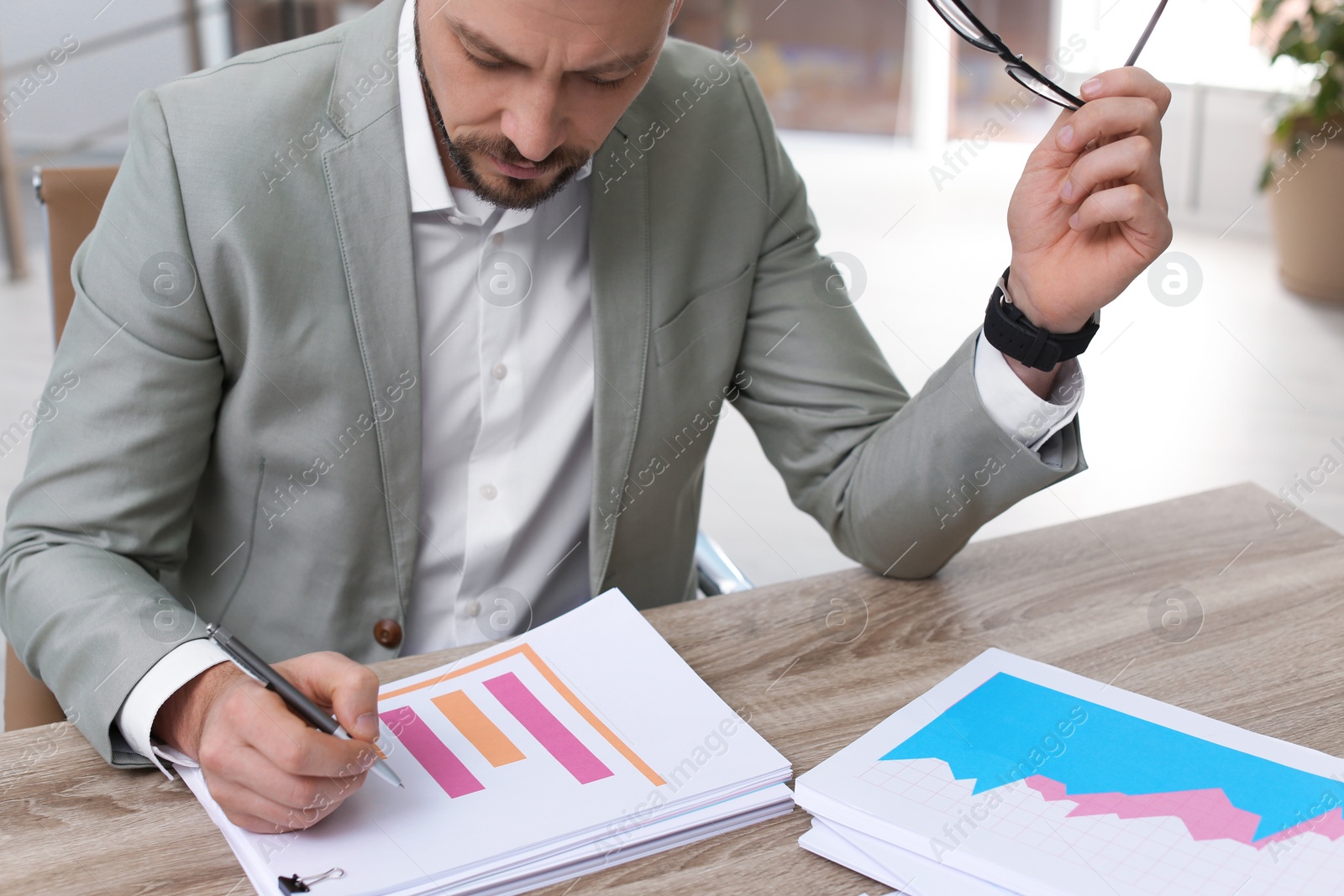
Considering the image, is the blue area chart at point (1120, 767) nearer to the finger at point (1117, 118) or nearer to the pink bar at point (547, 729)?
the pink bar at point (547, 729)

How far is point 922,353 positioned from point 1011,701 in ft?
10.5

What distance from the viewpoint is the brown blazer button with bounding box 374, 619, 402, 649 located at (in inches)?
48.6

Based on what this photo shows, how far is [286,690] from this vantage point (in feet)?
2.77

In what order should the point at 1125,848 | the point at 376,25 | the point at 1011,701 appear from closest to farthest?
the point at 1125,848
the point at 1011,701
the point at 376,25

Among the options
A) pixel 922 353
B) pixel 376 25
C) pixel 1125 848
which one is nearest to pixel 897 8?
pixel 922 353

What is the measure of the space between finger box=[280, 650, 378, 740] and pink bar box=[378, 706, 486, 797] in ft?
0.18

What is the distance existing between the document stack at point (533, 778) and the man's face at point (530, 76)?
1.39 feet

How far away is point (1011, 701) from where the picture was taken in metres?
0.95

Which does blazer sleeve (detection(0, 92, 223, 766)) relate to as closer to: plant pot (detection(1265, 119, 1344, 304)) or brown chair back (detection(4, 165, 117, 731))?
brown chair back (detection(4, 165, 117, 731))

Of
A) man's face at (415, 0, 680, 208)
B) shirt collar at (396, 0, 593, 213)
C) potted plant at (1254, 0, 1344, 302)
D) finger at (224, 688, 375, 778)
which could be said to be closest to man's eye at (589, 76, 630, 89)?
man's face at (415, 0, 680, 208)

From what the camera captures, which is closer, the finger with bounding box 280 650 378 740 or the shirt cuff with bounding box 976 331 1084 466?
the finger with bounding box 280 650 378 740

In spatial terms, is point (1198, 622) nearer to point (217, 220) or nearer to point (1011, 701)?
point (1011, 701)

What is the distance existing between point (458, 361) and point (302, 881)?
2.03 ft

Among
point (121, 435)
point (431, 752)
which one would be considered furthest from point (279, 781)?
point (121, 435)
